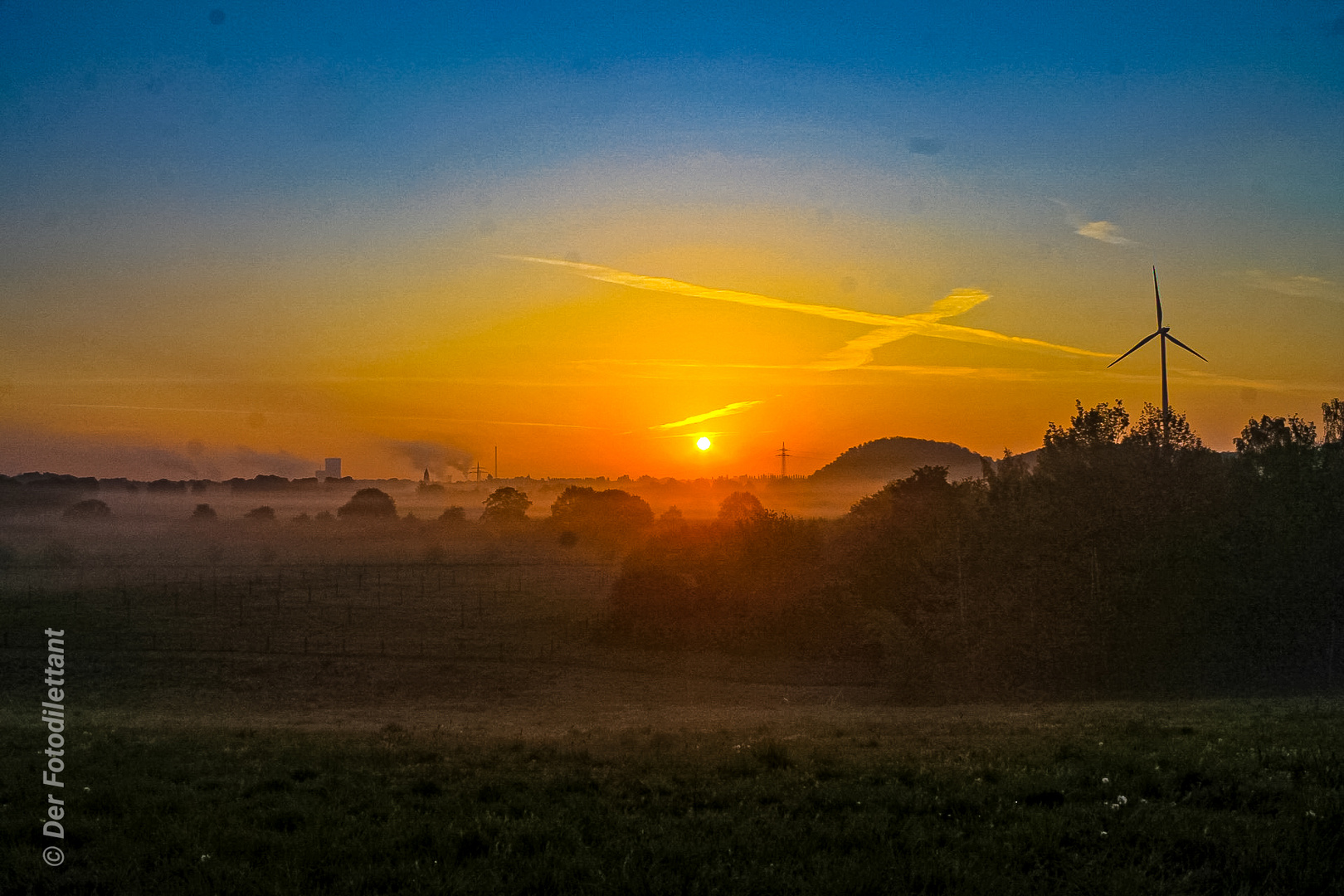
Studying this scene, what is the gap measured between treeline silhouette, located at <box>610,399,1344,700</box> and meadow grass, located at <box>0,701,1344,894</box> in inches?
1524

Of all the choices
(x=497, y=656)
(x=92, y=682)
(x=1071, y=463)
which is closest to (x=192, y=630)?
(x=92, y=682)

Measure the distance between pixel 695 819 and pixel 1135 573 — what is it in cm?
5062

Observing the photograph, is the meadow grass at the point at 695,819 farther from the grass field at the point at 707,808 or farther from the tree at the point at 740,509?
the tree at the point at 740,509

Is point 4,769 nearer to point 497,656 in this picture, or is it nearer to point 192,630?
point 497,656

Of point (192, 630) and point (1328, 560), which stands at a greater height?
point (1328, 560)

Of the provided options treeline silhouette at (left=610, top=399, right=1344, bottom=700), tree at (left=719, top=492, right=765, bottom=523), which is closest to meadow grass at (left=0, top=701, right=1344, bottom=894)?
treeline silhouette at (left=610, top=399, right=1344, bottom=700)

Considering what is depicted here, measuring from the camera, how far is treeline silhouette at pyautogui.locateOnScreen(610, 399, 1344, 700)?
52.2m

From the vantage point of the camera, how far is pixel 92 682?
172 feet

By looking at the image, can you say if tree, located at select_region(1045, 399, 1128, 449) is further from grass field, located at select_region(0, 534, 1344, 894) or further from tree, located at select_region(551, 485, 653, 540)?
tree, located at select_region(551, 485, 653, 540)

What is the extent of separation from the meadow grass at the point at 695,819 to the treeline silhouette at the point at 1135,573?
3872cm

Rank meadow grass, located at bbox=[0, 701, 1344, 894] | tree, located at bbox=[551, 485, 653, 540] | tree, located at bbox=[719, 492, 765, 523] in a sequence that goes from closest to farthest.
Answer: meadow grass, located at bbox=[0, 701, 1344, 894]
tree, located at bbox=[719, 492, 765, 523]
tree, located at bbox=[551, 485, 653, 540]

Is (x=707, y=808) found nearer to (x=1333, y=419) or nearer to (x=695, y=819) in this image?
(x=695, y=819)

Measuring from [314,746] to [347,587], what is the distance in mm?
98723

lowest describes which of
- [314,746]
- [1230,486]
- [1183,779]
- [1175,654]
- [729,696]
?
[729,696]
